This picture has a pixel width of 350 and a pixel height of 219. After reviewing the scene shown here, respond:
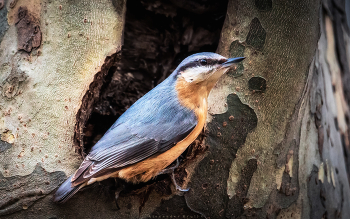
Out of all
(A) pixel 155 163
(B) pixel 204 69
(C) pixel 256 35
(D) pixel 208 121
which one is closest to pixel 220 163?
(D) pixel 208 121

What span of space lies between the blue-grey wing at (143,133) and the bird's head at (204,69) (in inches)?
6.6

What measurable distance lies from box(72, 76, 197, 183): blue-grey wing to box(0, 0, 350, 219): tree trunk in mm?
136

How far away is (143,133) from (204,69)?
60 cm

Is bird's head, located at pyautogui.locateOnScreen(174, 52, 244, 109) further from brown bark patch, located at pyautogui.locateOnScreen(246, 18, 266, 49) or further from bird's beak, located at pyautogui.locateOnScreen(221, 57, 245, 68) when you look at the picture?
brown bark patch, located at pyautogui.locateOnScreen(246, 18, 266, 49)

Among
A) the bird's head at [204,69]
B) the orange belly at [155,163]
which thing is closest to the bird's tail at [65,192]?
the orange belly at [155,163]

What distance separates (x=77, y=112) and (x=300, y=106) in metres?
1.46

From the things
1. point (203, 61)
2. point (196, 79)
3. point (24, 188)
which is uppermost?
point (203, 61)

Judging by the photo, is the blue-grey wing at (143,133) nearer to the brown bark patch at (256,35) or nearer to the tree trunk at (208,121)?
the tree trunk at (208,121)

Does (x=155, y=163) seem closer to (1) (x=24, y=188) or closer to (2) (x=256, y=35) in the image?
(1) (x=24, y=188)

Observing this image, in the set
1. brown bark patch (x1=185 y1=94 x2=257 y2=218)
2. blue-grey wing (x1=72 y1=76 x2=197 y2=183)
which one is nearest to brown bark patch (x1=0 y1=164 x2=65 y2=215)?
blue-grey wing (x1=72 y1=76 x2=197 y2=183)

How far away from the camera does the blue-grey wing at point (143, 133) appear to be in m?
1.77

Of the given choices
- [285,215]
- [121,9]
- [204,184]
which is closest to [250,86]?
[204,184]

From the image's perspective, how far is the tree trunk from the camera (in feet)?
5.68

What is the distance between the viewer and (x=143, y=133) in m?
1.88
